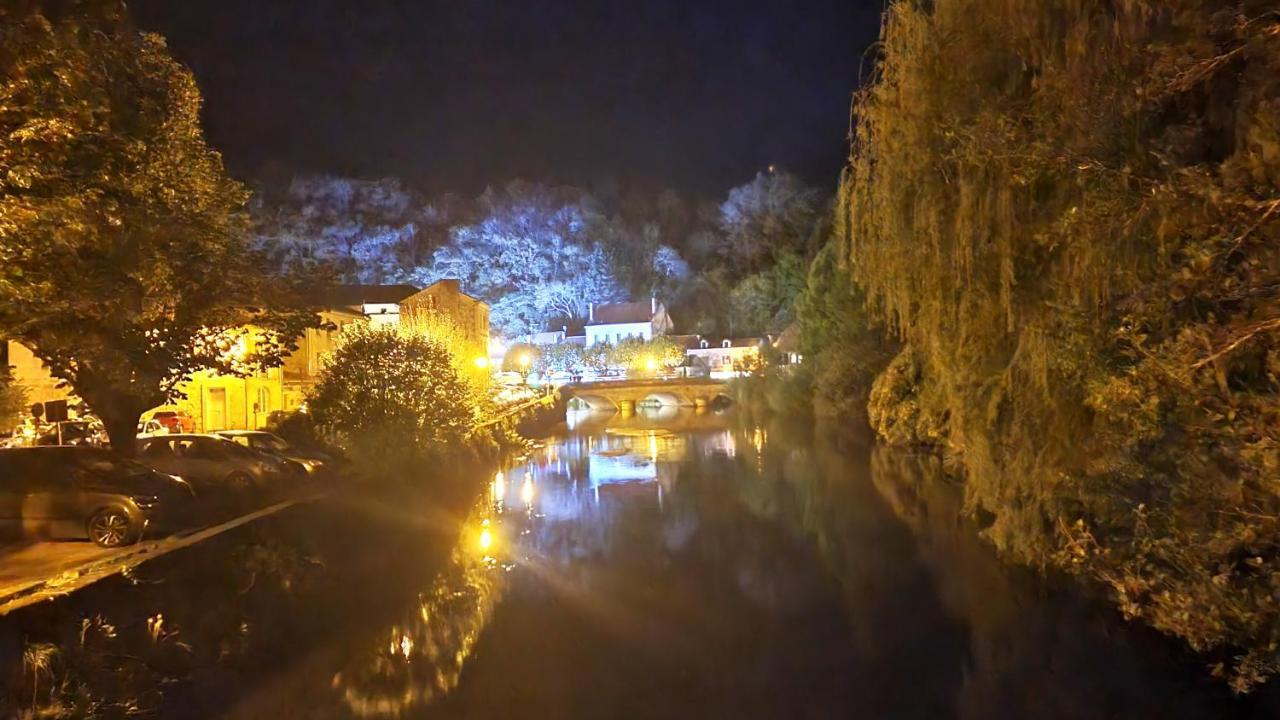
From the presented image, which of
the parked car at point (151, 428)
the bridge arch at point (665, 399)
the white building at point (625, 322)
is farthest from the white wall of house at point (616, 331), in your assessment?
the parked car at point (151, 428)

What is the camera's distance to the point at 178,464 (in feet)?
63.5

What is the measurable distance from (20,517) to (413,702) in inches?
404

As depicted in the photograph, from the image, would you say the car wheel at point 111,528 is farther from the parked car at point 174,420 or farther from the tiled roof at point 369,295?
the tiled roof at point 369,295

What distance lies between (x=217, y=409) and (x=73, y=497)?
2233 cm

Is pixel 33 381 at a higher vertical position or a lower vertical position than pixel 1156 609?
higher

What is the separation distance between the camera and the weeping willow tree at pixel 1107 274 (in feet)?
22.9

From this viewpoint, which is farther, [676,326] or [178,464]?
[676,326]

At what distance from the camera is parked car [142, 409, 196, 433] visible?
99.4ft

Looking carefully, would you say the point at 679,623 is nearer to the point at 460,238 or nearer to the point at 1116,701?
the point at 1116,701

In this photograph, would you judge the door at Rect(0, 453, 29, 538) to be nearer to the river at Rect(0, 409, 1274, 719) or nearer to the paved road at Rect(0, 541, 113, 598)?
the paved road at Rect(0, 541, 113, 598)

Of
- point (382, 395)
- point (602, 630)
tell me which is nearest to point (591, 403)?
point (382, 395)

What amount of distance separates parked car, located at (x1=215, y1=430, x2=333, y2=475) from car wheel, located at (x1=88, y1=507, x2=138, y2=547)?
7171 millimetres

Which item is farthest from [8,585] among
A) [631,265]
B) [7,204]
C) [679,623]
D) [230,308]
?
[631,265]

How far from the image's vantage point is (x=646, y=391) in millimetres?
73000
